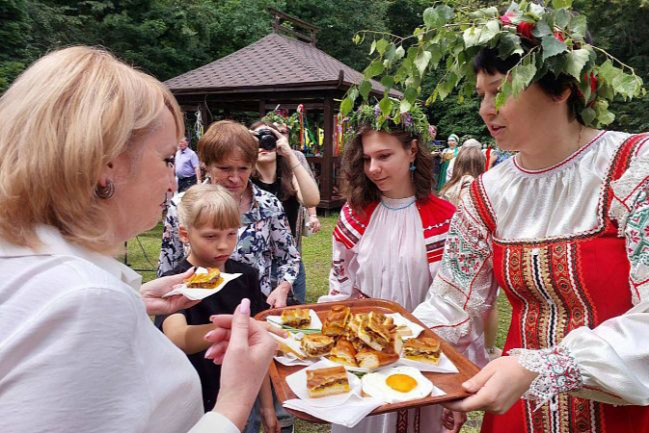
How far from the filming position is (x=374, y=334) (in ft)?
5.52

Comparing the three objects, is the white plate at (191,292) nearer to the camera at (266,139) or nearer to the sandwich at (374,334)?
the sandwich at (374,334)

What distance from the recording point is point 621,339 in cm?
124

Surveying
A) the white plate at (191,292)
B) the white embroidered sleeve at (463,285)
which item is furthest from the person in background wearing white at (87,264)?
the white embroidered sleeve at (463,285)

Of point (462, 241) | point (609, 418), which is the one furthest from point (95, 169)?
Answer: point (609, 418)

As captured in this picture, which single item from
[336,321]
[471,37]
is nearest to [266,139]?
[336,321]

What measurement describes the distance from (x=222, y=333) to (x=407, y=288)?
1240 mm

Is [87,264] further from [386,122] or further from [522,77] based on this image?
[386,122]

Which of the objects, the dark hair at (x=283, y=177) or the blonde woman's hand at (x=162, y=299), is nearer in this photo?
the blonde woman's hand at (x=162, y=299)

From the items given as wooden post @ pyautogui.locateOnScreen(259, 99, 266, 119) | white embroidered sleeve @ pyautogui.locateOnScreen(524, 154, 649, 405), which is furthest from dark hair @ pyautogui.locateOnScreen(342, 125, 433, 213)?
wooden post @ pyautogui.locateOnScreen(259, 99, 266, 119)

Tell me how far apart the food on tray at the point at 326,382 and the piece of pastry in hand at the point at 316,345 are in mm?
187

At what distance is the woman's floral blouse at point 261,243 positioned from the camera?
268 cm

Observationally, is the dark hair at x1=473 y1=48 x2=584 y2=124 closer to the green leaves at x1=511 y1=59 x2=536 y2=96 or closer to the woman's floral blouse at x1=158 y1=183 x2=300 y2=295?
the green leaves at x1=511 y1=59 x2=536 y2=96

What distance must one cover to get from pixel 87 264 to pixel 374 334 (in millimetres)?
1084

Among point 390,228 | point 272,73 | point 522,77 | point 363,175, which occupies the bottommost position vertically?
point 390,228
